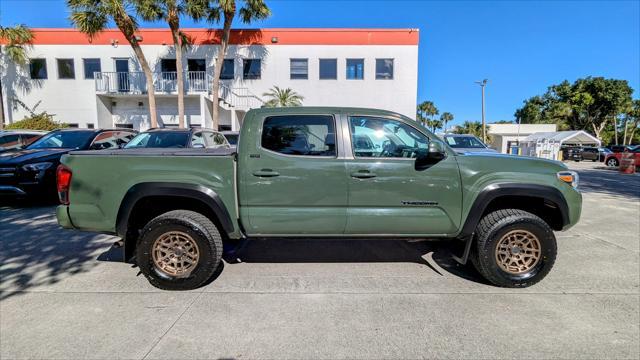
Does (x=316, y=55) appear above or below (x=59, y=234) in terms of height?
above

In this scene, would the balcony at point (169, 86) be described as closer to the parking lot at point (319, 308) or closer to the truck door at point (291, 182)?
the parking lot at point (319, 308)

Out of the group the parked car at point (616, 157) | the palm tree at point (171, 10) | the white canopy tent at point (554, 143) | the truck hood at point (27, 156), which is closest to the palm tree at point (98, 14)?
the palm tree at point (171, 10)

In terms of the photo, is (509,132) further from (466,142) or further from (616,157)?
(466,142)

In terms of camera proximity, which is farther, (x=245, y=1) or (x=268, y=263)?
(x=245, y=1)

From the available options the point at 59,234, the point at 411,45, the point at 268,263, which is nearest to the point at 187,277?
the point at 268,263

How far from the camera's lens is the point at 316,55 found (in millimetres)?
20203

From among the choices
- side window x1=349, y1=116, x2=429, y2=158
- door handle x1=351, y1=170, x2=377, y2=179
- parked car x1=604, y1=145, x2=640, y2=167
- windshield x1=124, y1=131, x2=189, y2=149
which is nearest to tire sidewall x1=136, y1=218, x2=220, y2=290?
door handle x1=351, y1=170, x2=377, y2=179

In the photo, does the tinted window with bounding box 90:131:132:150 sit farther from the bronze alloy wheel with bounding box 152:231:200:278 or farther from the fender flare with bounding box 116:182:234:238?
the bronze alloy wheel with bounding box 152:231:200:278

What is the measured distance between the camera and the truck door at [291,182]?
326 cm

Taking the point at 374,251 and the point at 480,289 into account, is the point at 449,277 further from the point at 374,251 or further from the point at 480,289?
the point at 374,251

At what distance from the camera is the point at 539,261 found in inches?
135

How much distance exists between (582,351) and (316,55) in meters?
20.1

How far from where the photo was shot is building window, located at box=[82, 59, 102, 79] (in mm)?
20062

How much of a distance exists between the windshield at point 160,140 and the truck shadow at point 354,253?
3349mm
